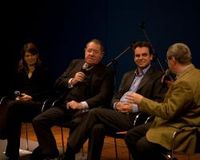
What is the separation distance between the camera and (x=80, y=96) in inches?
193

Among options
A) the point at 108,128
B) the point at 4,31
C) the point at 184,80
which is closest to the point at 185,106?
the point at 184,80

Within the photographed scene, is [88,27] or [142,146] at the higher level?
[88,27]

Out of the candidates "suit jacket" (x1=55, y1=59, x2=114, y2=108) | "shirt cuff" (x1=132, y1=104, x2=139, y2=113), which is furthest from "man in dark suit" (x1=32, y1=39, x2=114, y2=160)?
"shirt cuff" (x1=132, y1=104, x2=139, y2=113)

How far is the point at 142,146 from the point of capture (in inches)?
146

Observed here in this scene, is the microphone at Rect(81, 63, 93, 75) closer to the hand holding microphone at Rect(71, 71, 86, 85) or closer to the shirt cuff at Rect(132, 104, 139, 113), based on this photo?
the hand holding microphone at Rect(71, 71, 86, 85)

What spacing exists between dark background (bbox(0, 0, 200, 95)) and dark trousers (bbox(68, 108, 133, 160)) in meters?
1.56

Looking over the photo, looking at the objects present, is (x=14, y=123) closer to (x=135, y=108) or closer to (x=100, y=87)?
(x=100, y=87)

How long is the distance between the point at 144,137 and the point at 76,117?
1065 millimetres

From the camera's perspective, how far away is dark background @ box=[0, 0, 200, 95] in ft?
19.4

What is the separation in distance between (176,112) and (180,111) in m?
0.04

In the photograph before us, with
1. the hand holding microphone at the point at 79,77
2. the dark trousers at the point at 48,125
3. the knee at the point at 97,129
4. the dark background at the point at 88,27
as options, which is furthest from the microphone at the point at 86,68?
the dark background at the point at 88,27

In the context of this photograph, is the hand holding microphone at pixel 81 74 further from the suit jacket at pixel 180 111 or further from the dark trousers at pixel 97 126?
the suit jacket at pixel 180 111

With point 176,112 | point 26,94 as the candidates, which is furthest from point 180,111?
point 26,94

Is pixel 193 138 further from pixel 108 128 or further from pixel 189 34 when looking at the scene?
pixel 189 34
